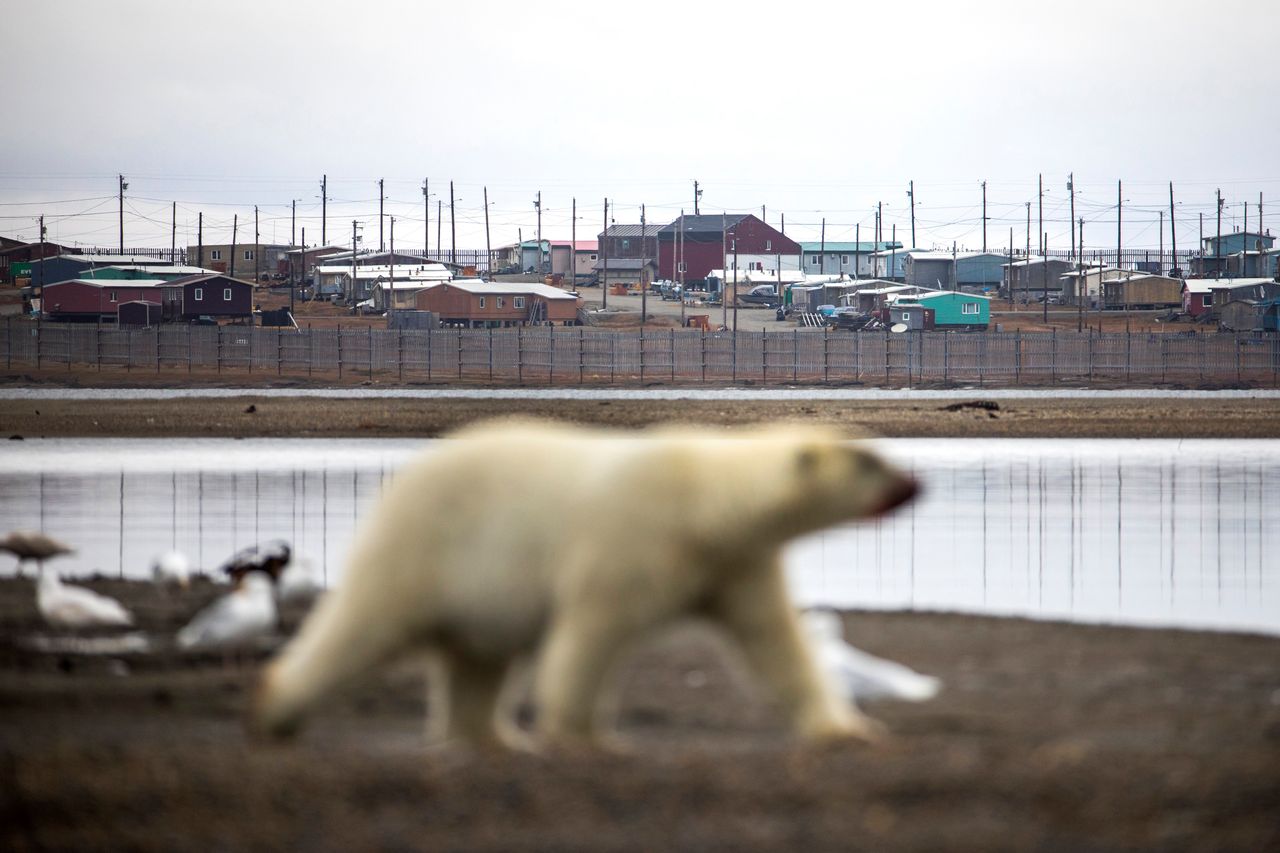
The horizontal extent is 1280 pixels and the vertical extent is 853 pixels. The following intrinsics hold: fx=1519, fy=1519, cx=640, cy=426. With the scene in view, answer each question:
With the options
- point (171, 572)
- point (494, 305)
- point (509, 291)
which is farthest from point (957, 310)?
point (171, 572)

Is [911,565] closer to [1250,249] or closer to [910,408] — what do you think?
[910,408]

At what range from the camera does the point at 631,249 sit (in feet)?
419

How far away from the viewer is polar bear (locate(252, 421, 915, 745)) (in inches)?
225

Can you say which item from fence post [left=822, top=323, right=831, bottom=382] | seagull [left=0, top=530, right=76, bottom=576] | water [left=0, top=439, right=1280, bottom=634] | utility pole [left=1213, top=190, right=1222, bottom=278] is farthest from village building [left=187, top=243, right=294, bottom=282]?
seagull [left=0, top=530, right=76, bottom=576]

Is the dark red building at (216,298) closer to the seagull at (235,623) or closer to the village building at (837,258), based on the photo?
the village building at (837,258)

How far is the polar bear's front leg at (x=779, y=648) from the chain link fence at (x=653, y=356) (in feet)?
184

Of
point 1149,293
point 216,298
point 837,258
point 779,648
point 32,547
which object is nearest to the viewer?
point 779,648

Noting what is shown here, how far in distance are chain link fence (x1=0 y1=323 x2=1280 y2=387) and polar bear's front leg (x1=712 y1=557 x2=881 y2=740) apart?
56073 millimetres

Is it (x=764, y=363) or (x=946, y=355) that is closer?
(x=764, y=363)

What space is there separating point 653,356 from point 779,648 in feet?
199

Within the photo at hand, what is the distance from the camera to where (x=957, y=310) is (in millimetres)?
89125

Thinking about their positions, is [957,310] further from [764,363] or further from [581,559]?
[581,559]

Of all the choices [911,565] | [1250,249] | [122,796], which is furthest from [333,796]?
[1250,249]

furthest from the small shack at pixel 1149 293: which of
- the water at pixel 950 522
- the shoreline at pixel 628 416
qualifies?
the water at pixel 950 522
